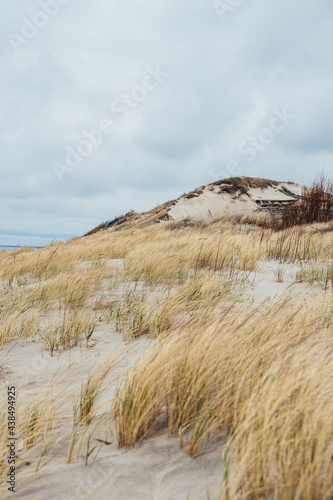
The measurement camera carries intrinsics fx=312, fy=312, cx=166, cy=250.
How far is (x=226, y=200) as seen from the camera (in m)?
15.2

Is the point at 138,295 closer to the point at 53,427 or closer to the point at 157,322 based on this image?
the point at 157,322

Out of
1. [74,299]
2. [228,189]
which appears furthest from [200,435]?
[228,189]

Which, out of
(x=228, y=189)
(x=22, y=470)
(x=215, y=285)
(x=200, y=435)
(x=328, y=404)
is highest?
(x=228, y=189)

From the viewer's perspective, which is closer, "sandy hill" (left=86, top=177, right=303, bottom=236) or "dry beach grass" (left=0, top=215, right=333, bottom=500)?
"dry beach grass" (left=0, top=215, right=333, bottom=500)

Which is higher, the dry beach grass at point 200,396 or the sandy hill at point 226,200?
the sandy hill at point 226,200

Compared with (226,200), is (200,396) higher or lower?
lower

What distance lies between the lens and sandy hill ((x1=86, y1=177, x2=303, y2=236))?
14.6 m

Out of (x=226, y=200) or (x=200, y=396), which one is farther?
(x=226, y=200)

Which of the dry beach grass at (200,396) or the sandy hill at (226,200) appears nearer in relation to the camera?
the dry beach grass at (200,396)

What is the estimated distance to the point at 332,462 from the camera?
0.92m

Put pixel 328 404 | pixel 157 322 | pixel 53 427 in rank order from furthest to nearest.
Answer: pixel 157 322 < pixel 53 427 < pixel 328 404

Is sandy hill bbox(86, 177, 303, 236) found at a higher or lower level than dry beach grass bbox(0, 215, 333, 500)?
higher

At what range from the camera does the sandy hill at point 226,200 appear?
14.6 metres

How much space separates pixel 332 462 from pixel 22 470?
1.08 meters
